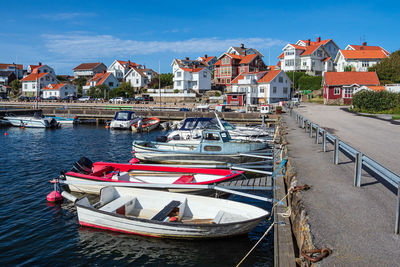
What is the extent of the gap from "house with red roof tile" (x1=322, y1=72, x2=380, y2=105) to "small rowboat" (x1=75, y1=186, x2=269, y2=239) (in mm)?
52140

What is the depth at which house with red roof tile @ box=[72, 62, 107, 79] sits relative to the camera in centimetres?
13145

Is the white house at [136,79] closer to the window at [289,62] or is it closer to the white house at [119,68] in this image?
the white house at [119,68]

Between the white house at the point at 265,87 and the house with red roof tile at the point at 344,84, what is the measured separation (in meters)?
11.4

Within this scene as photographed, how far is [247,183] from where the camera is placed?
13.8 metres

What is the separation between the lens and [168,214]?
10836 millimetres

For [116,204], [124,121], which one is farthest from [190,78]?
[116,204]

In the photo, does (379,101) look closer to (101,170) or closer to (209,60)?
(101,170)

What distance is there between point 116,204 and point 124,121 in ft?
105

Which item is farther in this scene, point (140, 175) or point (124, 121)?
point (124, 121)

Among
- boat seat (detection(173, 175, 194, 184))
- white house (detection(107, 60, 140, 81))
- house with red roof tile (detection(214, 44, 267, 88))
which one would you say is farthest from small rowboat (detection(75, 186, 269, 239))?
white house (detection(107, 60, 140, 81))

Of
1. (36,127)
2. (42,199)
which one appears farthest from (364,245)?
(36,127)

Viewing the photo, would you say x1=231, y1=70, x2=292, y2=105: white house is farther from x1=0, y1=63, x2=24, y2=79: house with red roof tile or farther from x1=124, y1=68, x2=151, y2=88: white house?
x1=0, y1=63, x2=24, y2=79: house with red roof tile

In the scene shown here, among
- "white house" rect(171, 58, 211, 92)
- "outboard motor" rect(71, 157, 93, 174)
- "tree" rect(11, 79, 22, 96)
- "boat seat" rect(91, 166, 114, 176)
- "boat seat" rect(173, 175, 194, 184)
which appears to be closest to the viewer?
"boat seat" rect(173, 175, 194, 184)

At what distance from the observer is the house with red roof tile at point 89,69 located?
13145 centimetres
